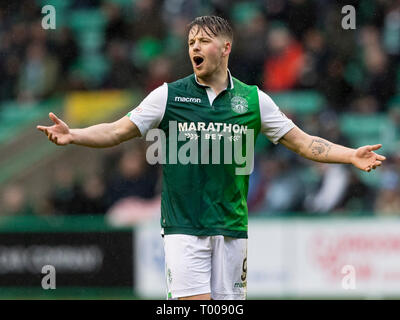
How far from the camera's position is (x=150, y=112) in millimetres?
6758

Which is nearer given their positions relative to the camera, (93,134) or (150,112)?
(93,134)

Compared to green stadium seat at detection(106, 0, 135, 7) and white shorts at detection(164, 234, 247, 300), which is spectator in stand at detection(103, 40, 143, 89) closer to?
green stadium seat at detection(106, 0, 135, 7)

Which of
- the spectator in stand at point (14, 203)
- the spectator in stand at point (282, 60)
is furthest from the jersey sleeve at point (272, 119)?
the spectator in stand at point (14, 203)

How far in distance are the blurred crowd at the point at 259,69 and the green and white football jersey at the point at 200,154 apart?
596 centimetres

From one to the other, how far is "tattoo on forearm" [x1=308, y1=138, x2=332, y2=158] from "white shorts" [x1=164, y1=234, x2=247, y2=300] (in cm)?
86

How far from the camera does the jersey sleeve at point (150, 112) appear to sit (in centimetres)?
674

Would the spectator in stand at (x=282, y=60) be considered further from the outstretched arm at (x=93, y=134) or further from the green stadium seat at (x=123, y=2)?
the outstretched arm at (x=93, y=134)

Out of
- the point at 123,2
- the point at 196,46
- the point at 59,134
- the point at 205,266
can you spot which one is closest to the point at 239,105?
the point at 196,46

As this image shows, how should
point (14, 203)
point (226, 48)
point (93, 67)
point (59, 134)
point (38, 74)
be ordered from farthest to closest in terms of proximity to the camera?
point (93, 67) < point (38, 74) < point (14, 203) < point (226, 48) < point (59, 134)

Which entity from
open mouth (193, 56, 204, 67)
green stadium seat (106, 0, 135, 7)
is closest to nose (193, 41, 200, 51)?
open mouth (193, 56, 204, 67)

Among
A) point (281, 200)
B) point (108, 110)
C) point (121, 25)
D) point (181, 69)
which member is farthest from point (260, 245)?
point (121, 25)

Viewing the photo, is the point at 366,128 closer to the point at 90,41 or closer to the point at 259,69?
the point at 259,69

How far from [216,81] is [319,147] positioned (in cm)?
92
